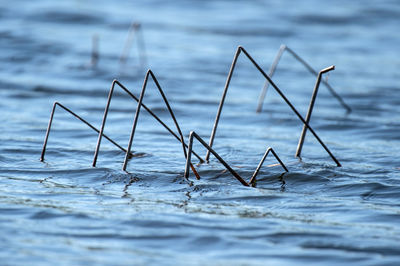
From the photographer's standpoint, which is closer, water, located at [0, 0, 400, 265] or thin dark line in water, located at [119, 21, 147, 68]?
water, located at [0, 0, 400, 265]

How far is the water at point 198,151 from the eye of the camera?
465 centimetres

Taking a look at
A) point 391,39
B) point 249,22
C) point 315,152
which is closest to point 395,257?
point 315,152

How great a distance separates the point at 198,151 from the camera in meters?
7.27

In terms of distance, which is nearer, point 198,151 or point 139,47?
point 198,151

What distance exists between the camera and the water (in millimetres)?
4652

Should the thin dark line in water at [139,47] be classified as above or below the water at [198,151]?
above

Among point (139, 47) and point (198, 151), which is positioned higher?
point (139, 47)

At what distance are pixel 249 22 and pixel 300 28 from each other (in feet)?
4.44

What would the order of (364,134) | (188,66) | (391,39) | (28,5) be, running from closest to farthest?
(364,134) < (188,66) < (391,39) < (28,5)

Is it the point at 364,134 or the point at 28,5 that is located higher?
the point at 28,5

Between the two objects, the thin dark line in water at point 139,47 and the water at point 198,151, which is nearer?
the water at point 198,151

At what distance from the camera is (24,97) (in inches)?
401

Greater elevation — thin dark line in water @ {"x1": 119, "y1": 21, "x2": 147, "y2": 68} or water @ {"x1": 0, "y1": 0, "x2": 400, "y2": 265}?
thin dark line in water @ {"x1": 119, "y1": 21, "x2": 147, "y2": 68}

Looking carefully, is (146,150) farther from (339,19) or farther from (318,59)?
(339,19)
